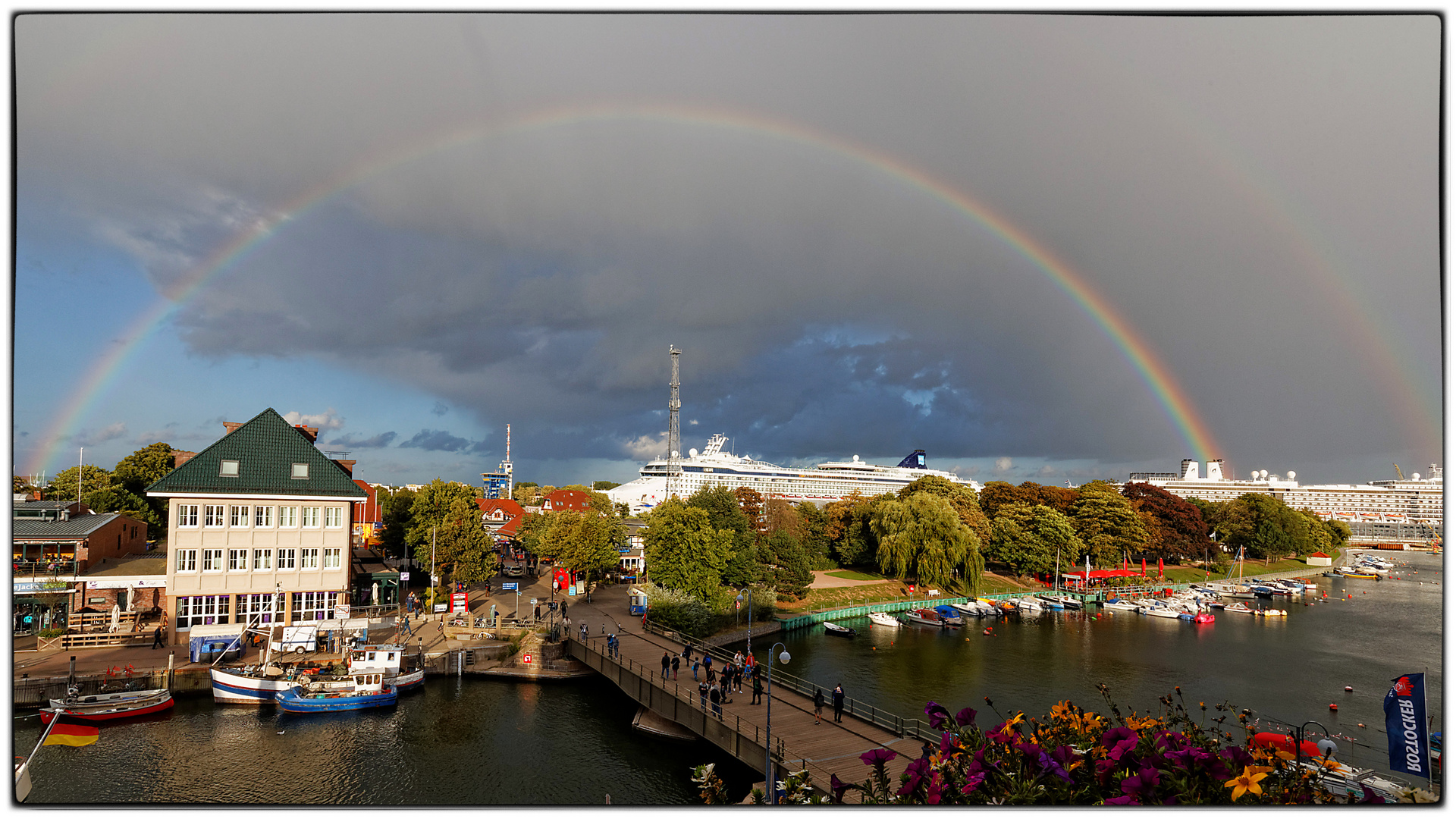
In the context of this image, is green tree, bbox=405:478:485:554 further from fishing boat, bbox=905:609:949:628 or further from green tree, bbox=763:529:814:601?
fishing boat, bbox=905:609:949:628

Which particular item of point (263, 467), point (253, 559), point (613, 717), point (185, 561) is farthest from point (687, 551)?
point (185, 561)

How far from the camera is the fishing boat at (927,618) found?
49.3 meters

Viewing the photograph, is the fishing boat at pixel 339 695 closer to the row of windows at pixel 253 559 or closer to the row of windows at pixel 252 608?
the row of windows at pixel 252 608

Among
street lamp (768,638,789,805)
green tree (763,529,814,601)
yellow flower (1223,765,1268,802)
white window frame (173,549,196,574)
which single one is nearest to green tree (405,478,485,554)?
white window frame (173,549,196,574)

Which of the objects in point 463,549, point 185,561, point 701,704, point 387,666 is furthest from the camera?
point 463,549

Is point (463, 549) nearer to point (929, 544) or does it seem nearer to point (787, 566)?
point (787, 566)

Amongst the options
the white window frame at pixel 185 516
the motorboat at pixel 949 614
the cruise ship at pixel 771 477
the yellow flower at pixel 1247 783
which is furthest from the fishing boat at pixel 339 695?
the cruise ship at pixel 771 477

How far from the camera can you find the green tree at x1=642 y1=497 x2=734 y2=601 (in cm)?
4047

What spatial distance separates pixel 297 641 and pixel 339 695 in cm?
434

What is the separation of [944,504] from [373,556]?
4461 centimetres

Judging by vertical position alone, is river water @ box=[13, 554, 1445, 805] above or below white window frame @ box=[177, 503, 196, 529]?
below

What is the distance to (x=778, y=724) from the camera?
20328 mm

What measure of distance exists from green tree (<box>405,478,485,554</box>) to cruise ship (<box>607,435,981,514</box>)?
109m

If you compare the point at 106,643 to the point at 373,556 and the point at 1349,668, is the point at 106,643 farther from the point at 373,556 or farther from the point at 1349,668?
the point at 1349,668
